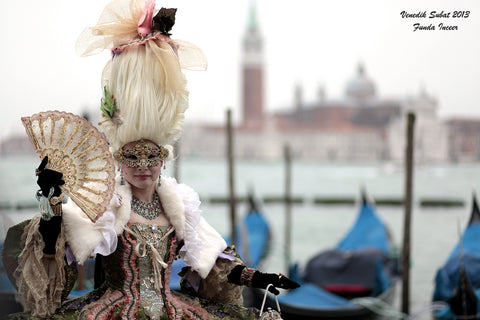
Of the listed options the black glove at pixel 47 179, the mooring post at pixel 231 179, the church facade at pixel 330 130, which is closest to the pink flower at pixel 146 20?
the black glove at pixel 47 179

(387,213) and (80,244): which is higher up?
(80,244)

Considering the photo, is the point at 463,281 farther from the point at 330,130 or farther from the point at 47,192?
the point at 330,130

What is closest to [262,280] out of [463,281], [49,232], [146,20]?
[49,232]

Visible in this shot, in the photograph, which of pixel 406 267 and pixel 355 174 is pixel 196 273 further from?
pixel 355 174

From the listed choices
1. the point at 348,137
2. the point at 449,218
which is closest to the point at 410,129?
the point at 449,218

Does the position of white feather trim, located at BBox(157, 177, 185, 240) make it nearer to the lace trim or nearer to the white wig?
Answer: the white wig

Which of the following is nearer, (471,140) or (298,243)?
(298,243)

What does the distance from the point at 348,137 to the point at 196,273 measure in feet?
210

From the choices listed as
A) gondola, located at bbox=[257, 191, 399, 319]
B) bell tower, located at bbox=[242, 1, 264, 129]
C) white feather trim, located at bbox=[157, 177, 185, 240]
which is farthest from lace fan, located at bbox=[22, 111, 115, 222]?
bell tower, located at bbox=[242, 1, 264, 129]

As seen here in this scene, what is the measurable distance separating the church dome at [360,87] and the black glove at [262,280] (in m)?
66.8

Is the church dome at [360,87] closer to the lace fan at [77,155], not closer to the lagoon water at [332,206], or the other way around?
the lagoon water at [332,206]

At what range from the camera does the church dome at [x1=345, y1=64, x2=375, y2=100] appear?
67.6 m

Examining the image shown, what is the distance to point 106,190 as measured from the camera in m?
1.95

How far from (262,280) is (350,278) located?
5.04m
